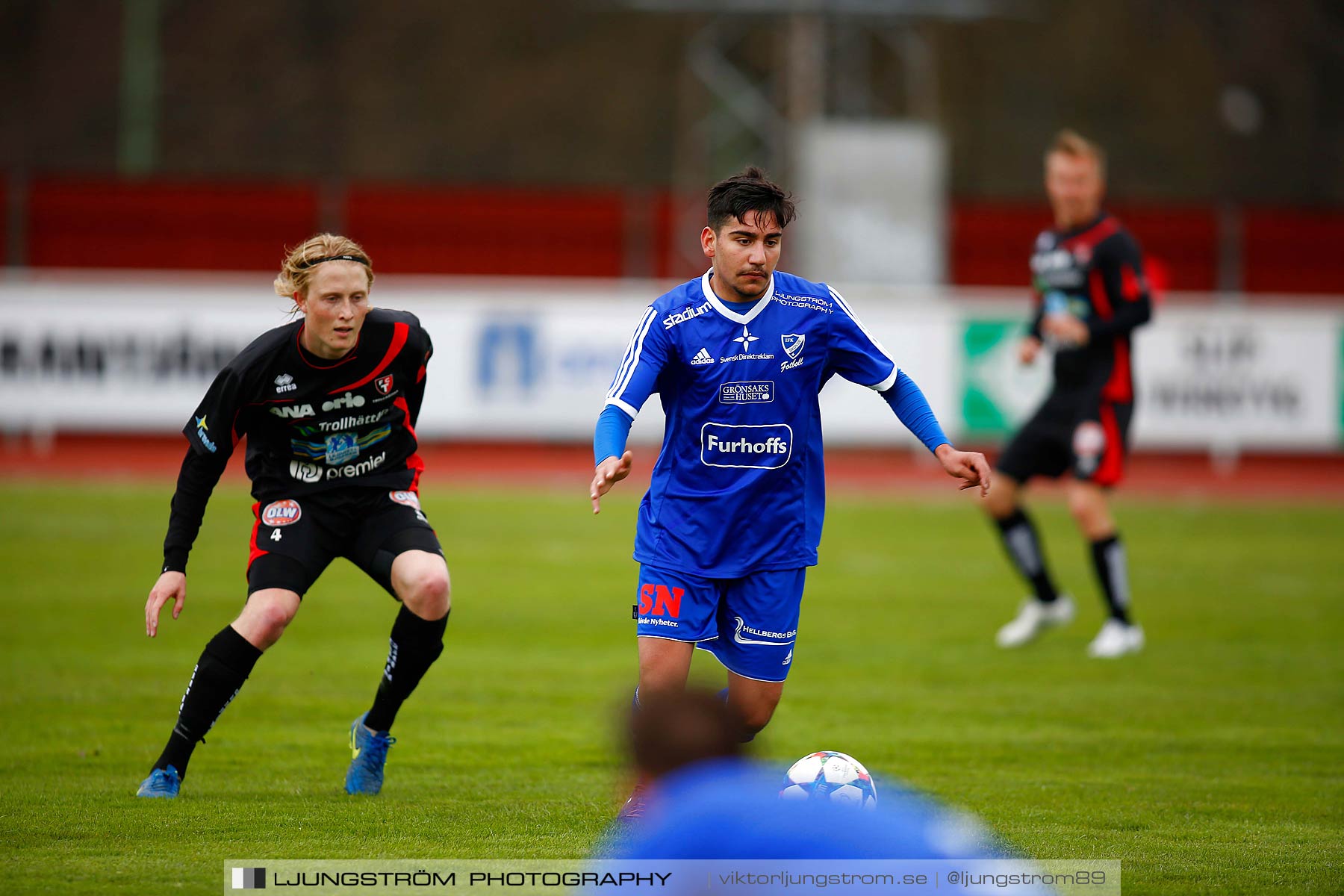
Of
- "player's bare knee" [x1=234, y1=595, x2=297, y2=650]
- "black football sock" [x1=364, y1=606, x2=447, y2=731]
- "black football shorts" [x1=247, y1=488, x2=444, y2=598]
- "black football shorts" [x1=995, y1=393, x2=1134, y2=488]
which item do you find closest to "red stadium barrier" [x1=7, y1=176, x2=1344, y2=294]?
"black football shorts" [x1=995, y1=393, x2=1134, y2=488]

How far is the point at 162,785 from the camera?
5.22 m

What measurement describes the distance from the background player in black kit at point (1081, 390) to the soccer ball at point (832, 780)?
14.2ft

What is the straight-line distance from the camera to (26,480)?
16312mm

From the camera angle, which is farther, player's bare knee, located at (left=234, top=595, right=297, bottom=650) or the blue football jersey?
player's bare knee, located at (left=234, top=595, right=297, bottom=650)

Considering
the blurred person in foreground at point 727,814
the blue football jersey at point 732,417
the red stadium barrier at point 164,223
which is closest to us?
the blurred person in foreground at point 727,814

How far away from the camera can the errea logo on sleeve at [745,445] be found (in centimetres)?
504

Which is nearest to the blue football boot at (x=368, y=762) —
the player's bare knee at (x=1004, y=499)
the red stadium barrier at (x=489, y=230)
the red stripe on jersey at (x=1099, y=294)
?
the player's bare knee at (x=1004, y=499)

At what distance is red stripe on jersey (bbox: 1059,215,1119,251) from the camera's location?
888 cm

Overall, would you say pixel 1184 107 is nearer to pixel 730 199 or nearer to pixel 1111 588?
pixel 1111 588

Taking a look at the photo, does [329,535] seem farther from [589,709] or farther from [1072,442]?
[1072,442]

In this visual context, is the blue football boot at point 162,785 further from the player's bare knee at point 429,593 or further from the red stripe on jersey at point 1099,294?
the red stripe on jersey at point 1099,294

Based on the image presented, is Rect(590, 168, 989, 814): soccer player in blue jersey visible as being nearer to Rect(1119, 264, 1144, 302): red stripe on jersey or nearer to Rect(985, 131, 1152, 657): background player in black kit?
Rect(985, 131, 1152, 657): background player in black kit

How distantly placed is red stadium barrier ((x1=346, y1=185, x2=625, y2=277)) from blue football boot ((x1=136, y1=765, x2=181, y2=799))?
19.8 meters

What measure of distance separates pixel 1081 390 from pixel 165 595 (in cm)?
575
